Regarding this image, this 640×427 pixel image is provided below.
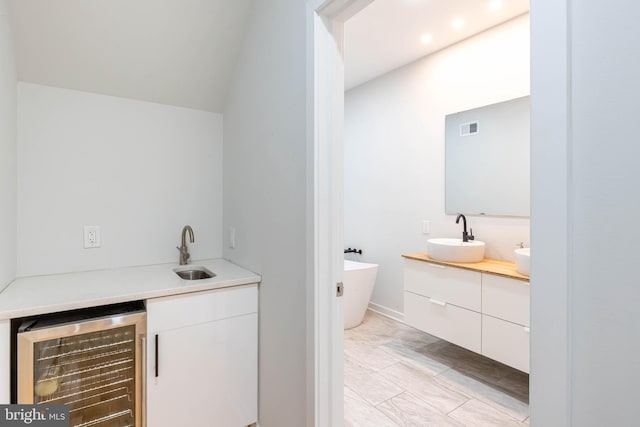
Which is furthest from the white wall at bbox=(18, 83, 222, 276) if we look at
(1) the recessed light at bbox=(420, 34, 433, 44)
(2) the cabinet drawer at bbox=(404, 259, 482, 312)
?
(1) the recessed light at bbox=(420, 34, 433, 44)

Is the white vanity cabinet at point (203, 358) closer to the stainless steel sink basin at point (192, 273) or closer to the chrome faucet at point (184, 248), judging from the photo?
the stainless steel sink basin at point (192, 273)

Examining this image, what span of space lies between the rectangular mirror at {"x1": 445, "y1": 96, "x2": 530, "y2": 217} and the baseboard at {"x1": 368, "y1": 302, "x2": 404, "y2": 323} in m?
1.27

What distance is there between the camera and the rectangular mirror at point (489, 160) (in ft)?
7.91

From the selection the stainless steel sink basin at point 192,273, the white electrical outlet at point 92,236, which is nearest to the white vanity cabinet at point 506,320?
the stainless steel sink basin at point 192,273

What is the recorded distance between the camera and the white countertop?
1302 mm

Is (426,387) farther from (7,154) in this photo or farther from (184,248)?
(7,154)

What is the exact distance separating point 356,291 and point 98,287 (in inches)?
86.2

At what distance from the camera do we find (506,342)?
2.06 meters

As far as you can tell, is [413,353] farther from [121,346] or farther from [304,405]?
[121,346]

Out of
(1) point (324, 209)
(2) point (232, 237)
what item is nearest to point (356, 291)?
(2) point (232, 237)

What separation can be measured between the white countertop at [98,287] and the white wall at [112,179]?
0.16 m

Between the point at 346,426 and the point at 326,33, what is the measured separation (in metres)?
2.02

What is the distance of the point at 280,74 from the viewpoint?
1528 millimetres

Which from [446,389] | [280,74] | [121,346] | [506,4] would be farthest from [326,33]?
[446,389]
